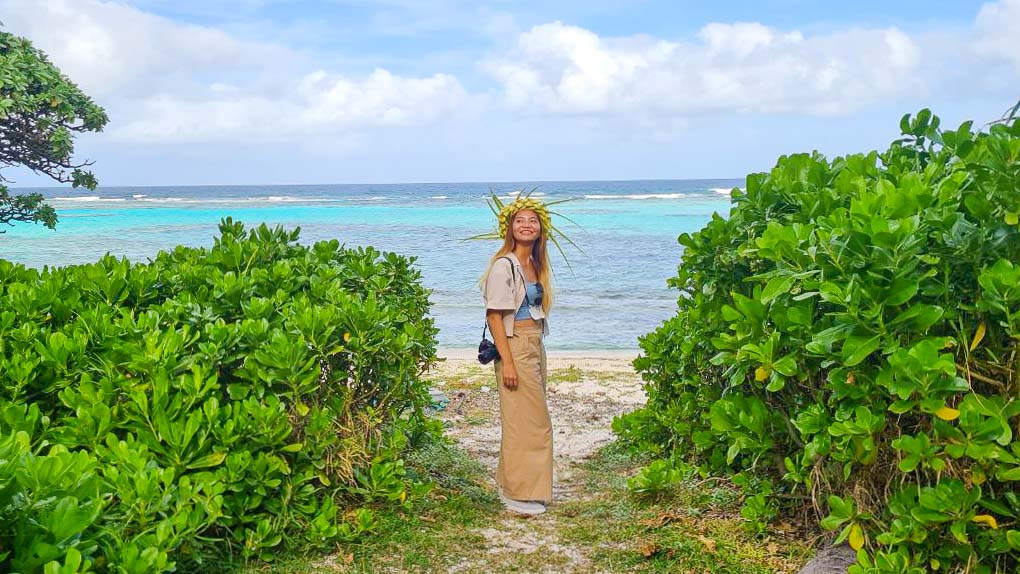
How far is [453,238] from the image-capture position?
121 feet

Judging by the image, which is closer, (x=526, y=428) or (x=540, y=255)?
(x=526, y=428)

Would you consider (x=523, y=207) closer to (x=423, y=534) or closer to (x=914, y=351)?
(x=423, y=534)

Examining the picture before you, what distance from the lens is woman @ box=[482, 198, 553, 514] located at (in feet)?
16.5

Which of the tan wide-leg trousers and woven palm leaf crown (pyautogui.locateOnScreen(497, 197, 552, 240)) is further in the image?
woven palm leaf crown (pyautogui.locateOnScreen(497, 197, 552, 240))

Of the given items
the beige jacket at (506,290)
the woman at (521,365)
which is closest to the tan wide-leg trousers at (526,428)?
the woman at (521,365)

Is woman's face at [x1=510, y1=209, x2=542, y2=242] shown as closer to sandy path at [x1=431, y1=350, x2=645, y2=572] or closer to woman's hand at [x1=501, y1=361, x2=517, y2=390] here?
woman's hand at [x1=501, y1=361, x2=517, y2=390]

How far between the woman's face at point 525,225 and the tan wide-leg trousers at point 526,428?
57cm

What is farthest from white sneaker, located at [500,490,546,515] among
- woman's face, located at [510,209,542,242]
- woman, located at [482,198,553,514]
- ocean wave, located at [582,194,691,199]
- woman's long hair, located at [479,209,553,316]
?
ocean wave, located at [582,194,691,199]

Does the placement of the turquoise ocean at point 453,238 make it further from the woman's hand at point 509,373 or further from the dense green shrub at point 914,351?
the dense green shrub at point 914,351

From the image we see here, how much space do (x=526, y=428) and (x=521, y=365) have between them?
391 millimetres

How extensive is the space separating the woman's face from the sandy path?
1681 mm

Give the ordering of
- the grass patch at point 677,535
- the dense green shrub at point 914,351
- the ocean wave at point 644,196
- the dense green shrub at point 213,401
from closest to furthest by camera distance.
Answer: the dense green shrub at point 914,351 → the dense green shrub at point 213,401 → the grass patch at point 677,535 → the ocean wave at point 644,196

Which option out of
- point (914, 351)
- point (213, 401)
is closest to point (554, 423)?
point (213, 401)

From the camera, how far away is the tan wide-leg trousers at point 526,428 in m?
5.07
